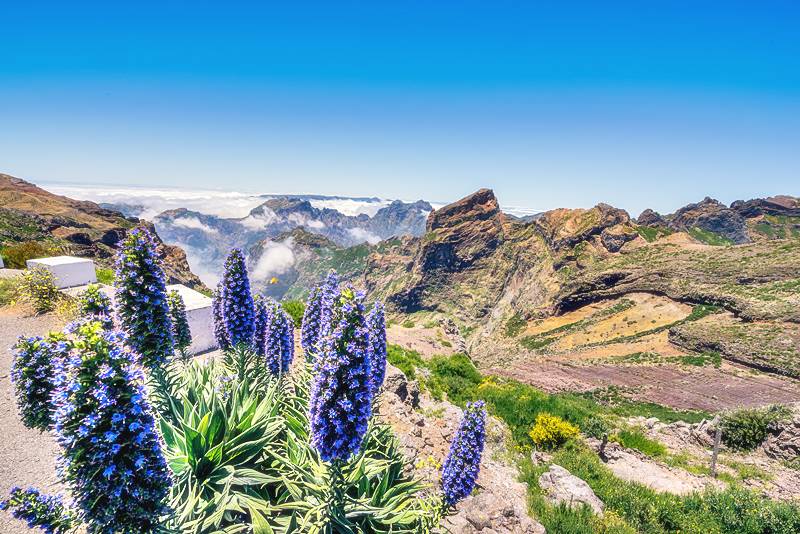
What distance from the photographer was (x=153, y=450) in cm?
489

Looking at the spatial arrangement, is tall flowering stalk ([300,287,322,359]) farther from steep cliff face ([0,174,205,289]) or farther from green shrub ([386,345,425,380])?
steep cliff face ([0,174,205,289])

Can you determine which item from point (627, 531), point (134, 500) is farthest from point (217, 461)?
point (627, 531)

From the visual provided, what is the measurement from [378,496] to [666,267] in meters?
100

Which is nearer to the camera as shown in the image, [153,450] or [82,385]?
[82,385]

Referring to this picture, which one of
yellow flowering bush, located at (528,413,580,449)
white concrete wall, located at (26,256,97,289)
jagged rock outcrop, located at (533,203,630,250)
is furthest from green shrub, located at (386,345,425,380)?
jagged rock outcrop, located at (533,203,630,250)

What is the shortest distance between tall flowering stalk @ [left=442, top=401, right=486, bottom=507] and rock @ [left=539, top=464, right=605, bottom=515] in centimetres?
646

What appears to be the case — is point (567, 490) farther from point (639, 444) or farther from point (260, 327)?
point (639, 444)

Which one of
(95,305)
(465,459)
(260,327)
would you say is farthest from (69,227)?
(465,459)

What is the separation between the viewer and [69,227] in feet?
339

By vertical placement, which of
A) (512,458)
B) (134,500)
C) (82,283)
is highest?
(134,500)

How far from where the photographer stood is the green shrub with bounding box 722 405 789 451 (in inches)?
933

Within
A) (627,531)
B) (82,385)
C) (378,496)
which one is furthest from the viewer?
(627,531)

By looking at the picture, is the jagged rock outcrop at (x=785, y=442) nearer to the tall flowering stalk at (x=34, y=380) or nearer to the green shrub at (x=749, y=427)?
the green shrub at (x=749, y=427)

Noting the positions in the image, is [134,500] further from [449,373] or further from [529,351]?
[529,351]
